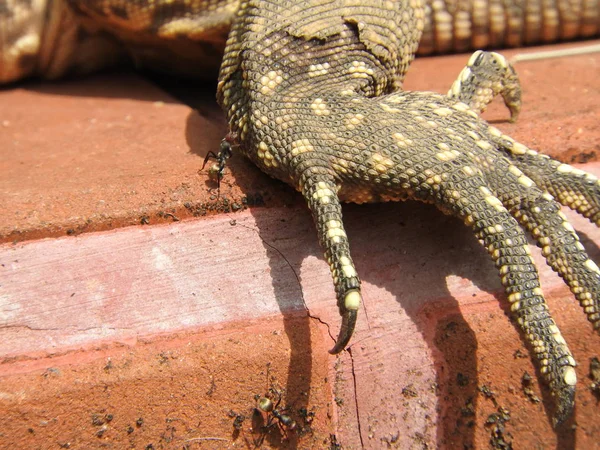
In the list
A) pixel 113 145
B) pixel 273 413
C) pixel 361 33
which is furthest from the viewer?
pixel 113 145

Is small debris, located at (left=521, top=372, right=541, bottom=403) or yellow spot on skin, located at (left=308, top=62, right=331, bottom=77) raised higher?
yellow spot on skin, located at (left=308, top=62, right=331, bottom=77)

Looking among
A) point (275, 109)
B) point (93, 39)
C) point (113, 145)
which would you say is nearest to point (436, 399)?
point (275, 109)

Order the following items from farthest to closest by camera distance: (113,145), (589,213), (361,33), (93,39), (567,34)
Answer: (567,34) < (93,39) < (113,145) < (361,33) < (589,213)

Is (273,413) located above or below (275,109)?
below

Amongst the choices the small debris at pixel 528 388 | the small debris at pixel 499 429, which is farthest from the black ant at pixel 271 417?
the small debris at pixel 528 388

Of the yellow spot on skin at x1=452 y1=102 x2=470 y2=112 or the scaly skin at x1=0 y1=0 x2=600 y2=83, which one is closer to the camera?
the yellow spot on skin at x1=452 y1=102 x2=470 y2=112

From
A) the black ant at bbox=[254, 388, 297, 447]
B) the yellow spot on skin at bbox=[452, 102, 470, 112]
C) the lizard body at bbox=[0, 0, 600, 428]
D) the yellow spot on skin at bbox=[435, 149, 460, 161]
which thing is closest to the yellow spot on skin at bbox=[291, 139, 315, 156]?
the lizard body at bbox=[0, 0, 600, 428]

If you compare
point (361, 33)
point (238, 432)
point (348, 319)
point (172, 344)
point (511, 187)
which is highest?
point (361, 33)

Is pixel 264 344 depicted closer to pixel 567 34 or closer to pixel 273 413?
pixel 273 413

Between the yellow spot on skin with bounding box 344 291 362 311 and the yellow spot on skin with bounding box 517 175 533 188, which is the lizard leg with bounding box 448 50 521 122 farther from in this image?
the yellow spot on skin with bounding box 344 291 362 311
